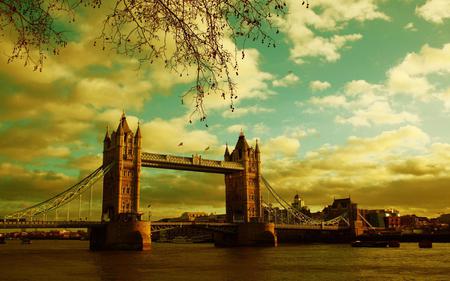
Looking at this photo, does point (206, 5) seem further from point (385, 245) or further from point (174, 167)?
point (385, 245)

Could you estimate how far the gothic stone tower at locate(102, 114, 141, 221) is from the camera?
6850cm

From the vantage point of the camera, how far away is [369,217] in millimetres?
156375

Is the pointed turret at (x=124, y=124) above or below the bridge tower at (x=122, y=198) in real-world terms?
above

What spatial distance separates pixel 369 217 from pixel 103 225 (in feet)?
368

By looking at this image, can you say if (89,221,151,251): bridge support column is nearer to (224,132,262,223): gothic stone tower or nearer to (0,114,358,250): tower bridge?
(0,114,358,250): tower bridge

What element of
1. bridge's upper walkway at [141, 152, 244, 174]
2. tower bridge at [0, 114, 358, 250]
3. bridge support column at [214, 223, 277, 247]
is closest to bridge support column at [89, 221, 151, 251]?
tower bridge at [0, 114, 358, 250]

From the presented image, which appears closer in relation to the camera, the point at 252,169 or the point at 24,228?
the point at 24,228

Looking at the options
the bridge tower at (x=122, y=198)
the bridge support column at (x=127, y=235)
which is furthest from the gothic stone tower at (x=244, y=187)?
the bridge support column at (x=127, y=235)

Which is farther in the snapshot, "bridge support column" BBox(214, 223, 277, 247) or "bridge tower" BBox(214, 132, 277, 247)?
"bridge tower" BBox(214, 132, 277, 247)

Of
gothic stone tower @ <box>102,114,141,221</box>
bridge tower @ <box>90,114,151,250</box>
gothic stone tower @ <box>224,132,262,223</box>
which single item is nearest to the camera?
bridge tower @ <box>90,114,151,250</box>

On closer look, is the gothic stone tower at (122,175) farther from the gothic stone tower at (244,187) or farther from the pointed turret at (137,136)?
the gothic stone tower at (244,187)

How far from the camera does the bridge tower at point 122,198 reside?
204 ft

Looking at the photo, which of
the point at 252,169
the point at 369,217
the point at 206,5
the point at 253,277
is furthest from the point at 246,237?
the point at 369,217

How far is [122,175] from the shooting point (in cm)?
6925
